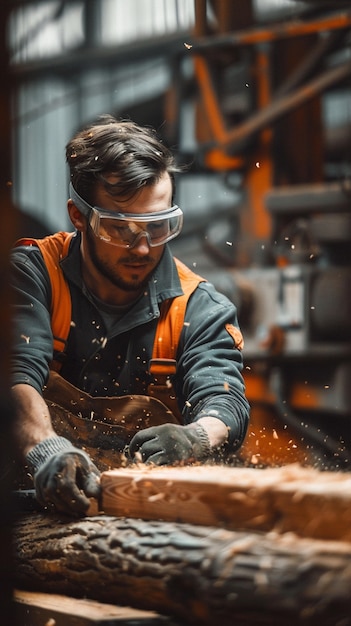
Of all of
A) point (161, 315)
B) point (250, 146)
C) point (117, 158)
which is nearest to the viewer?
point (117, 158)

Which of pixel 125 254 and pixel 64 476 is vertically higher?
pixel 125 254

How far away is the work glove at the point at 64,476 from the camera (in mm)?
3223

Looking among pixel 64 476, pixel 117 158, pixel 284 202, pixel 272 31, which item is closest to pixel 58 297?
pixel 117 158

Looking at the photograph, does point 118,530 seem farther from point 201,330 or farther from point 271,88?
point 271,88

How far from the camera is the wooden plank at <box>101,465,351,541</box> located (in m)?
2.60

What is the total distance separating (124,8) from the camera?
4.74 metres

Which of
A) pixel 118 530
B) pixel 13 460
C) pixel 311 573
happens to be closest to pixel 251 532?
pixel 311 573

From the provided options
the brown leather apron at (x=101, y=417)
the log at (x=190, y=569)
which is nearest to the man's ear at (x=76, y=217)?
the brown leather apron at (x=101, y=417)

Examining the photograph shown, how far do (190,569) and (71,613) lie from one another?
484 millimetres

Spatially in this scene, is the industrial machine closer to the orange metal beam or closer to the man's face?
the orange metal beam

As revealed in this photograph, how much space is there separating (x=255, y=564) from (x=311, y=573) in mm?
195

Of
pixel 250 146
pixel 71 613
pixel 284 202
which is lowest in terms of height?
pixel 71 613

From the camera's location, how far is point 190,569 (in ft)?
9.20

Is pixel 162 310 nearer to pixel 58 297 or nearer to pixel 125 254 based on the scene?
pixel 125 254
